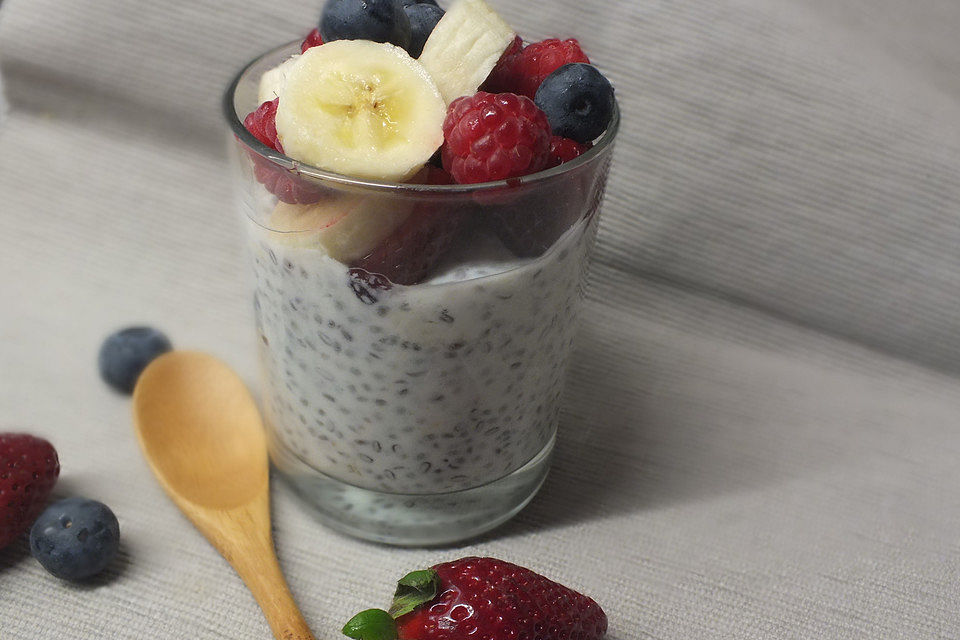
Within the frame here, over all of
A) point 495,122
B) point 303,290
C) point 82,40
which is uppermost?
point 495,122

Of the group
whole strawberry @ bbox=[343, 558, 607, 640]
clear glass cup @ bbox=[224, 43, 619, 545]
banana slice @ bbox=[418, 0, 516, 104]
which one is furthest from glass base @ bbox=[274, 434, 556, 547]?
banana slice @ bbox=[418, 0, 516, 104]

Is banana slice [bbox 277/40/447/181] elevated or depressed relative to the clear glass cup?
elevated

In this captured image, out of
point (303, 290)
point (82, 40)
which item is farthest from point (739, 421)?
point (82, 40)

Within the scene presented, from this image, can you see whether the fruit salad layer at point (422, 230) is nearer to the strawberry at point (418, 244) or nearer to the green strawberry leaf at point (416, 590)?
the strawberry at point (418, 244)

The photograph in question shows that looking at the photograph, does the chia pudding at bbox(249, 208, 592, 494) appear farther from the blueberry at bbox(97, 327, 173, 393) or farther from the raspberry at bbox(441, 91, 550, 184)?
the blueberry at bbox(97, 327, 173, 393)

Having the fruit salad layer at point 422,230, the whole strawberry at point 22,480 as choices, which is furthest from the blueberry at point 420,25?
the whole strawberry at point 22,480

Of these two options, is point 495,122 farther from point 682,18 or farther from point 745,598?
point 682,18

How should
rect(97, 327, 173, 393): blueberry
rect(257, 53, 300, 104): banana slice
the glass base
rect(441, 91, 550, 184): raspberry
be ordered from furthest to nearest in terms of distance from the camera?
rect(97, 327, 173, 393): blueberry < the glass base < rect(257, 53, 300, 104): banana slice < rect(441, 91, 550, 184): raspberry

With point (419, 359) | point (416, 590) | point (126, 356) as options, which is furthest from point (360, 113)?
point (126, 356)
